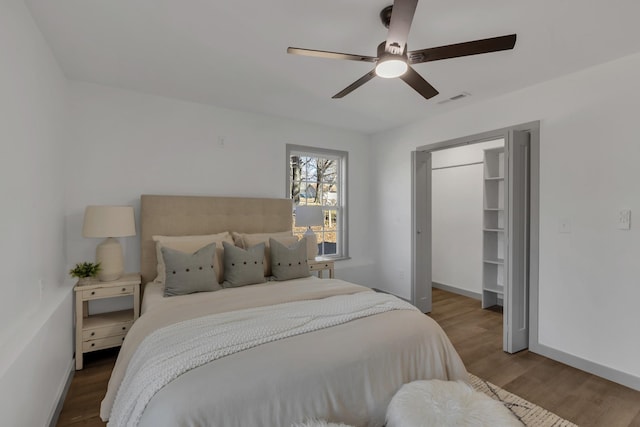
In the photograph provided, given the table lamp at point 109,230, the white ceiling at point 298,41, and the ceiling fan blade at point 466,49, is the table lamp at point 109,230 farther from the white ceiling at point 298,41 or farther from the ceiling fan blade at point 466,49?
the ceiling fan blade at point 466,49

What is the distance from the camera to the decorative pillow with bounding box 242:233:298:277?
312 cm

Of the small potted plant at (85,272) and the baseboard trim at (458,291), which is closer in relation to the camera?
the small potted plant at (85,272)

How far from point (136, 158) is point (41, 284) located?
4.84 feet

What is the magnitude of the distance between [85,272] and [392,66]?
9.77 feet

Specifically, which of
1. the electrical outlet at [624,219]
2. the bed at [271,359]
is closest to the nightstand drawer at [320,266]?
the bed at [271,359]

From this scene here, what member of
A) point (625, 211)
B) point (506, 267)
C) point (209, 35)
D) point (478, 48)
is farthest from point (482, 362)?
point (209, 35)

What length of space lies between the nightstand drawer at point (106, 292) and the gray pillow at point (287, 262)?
1.28 meters

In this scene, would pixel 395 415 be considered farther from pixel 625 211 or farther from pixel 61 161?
pixel 61 161

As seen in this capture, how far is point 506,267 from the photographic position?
2924 millimetres

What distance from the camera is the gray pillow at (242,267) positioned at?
8.89ft

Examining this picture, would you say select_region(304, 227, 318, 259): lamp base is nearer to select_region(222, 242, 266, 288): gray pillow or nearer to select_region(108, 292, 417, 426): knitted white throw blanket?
select_region(222, 242, 266, 288): gray pillow

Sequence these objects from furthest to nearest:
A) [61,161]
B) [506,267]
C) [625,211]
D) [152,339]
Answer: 1. [506,267]
2. [61,161]
3. [625,211]
4. [152,339]

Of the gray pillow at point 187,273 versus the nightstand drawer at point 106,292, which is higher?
the gray pillow at point 187,273

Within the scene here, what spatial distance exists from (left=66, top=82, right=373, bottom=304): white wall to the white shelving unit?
95.9 inches
